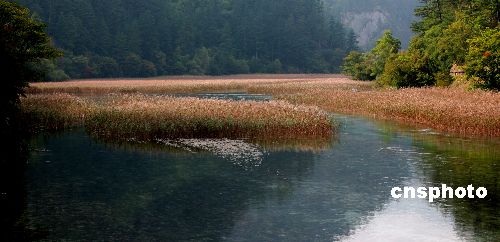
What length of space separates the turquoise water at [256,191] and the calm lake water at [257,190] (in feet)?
0.11

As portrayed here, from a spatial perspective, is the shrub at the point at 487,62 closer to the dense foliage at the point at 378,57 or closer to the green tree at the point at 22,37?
the dense foliage at the point at 378,57

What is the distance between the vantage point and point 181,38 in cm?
15362

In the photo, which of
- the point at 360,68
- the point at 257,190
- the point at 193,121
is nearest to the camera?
the point at 257,190

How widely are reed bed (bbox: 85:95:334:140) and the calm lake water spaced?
150 centimetres

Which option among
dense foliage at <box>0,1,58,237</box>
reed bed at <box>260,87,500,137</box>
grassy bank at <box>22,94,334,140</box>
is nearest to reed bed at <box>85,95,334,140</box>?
grassy bank at <box>22,94,334,140</box>

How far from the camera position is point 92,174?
62.7 feet

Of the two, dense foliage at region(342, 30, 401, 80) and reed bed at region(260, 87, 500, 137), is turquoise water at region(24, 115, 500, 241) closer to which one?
reed bed at region(260, 87, 500, 137)

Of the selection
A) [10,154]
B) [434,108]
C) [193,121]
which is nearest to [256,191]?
[10,154]

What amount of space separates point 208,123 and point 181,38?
129 meters

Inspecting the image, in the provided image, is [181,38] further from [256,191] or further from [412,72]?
[256,191]

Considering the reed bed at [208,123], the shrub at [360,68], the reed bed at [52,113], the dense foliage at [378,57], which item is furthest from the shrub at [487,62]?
the shrub at [360,68]

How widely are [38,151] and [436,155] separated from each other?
55.1ft

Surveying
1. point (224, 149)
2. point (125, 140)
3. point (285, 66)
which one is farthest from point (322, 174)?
point (285, 66)

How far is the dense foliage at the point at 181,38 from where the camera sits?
393ft
